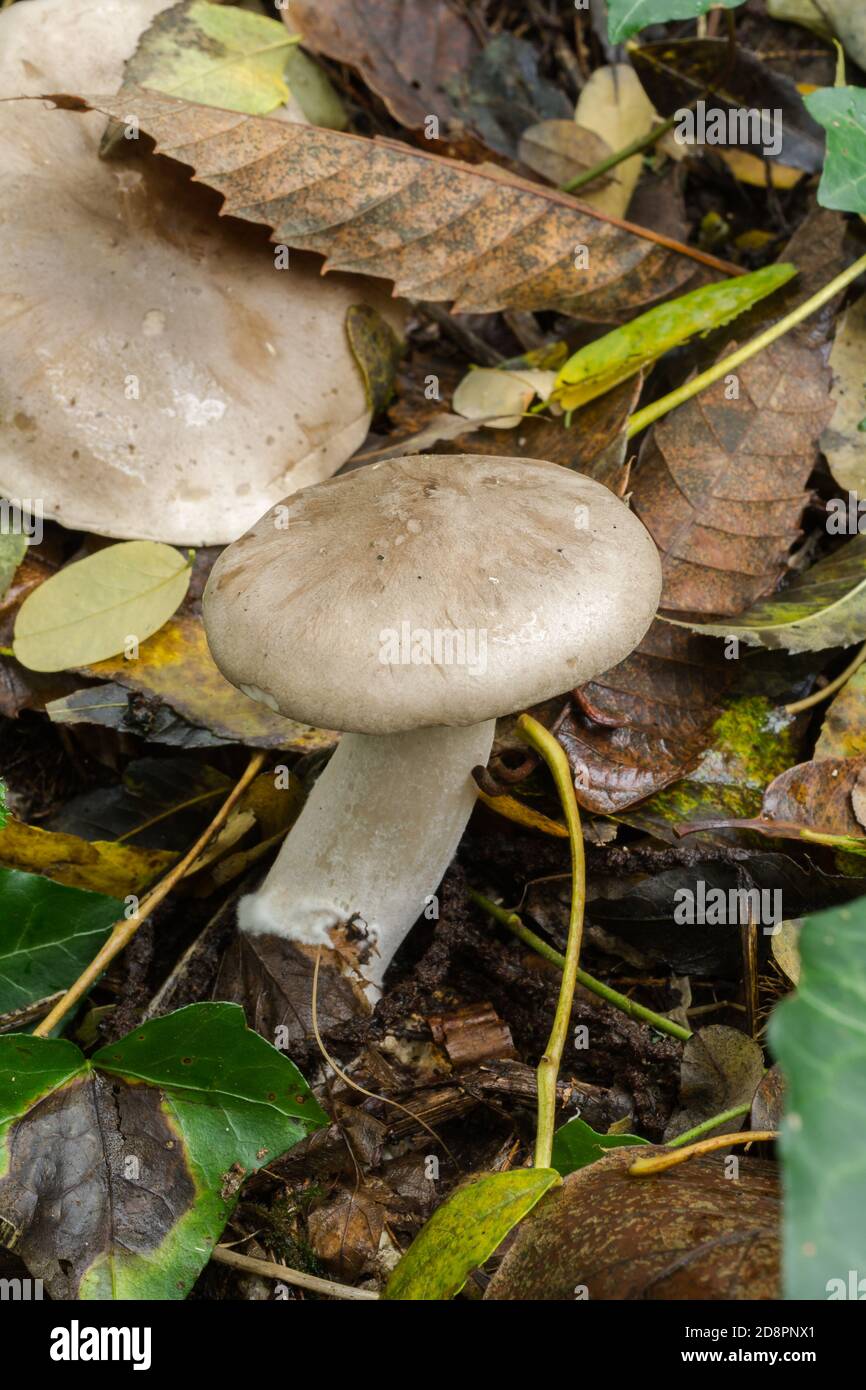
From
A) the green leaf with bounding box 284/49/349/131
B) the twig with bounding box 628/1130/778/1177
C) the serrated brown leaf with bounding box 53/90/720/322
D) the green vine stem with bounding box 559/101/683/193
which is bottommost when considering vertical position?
the twig with bounding box 628/1130/778/1177

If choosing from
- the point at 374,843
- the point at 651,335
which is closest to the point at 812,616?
the point at 651,335

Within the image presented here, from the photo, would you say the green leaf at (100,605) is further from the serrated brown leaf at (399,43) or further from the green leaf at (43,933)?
the serrated brown leaf at (399,43)

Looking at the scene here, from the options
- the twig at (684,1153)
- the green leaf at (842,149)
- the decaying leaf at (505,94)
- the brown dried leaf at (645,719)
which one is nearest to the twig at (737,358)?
the green leaf at (842,149)

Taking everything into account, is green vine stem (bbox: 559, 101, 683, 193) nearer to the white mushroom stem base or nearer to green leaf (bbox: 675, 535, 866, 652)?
green leaf (bbox: 675, 535, 866, 652)

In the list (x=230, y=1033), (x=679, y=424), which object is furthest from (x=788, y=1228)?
(x=679, y=424)

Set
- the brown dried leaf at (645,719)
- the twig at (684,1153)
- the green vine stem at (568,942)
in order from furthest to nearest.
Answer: the brown dried leaf at (645,719) → the green vine stem at (568,942) → the twig at (684,1153)

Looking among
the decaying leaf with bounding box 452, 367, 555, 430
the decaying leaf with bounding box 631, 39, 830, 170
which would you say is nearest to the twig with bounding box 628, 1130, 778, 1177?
the decaying leaf with bounding box 452, 367, 555, 430
